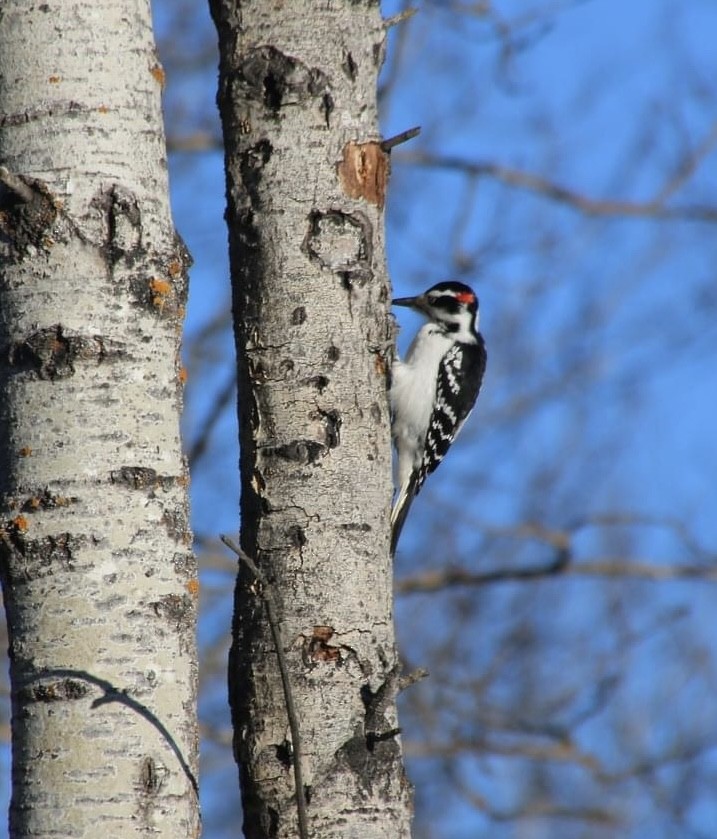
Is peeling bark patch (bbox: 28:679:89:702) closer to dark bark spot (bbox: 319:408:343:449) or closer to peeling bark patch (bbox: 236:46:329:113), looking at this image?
dark bark spot (bbox: 319:408:343:449)

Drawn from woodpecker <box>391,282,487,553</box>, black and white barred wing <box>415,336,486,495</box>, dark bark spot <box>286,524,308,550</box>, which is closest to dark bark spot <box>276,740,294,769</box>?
dark bark spot <box>286,524,308,550</box>

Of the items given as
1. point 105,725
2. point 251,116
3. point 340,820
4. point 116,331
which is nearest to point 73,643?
point 105,725

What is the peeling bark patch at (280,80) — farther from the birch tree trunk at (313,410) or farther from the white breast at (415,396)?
the white breast at (415,396)

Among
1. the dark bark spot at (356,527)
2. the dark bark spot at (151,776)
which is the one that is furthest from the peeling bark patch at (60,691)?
the dark bark spot at (356,527)

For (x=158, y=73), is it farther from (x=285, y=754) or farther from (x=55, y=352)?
(x=285, y=754)

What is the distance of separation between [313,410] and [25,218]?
2.78ft

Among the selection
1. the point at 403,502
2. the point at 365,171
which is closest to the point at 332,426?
the point at 365,171

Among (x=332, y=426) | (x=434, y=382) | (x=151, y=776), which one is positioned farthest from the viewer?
(x=434, y=382)

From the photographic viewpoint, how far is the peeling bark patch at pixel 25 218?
2154 mm

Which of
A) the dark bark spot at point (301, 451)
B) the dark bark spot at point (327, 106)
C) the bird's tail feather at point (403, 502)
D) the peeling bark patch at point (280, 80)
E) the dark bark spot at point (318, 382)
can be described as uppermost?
the bird's tail feather at point (403, 502)

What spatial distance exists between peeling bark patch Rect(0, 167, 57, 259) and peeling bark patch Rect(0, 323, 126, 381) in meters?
0.16

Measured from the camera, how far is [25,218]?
2162 mm

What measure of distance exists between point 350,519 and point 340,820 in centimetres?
63

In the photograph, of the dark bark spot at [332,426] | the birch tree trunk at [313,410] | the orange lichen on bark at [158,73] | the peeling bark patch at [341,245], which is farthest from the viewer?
the peeling bark patch at [341,245]
